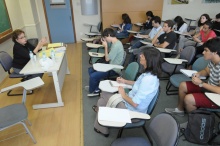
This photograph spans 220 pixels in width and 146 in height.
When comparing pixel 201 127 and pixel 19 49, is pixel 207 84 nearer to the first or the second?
pixel 201 127

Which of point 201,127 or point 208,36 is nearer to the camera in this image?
point 201,127

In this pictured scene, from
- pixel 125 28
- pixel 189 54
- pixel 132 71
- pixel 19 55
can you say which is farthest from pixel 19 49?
pixel 125 28

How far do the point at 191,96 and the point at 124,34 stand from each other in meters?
3.55

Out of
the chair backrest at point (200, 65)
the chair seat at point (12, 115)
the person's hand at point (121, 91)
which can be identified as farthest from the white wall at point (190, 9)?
the chair seat at point (12, 115)

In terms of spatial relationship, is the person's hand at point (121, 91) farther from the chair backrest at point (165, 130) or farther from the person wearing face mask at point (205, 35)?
the person wearing face mask at point (205, 35)

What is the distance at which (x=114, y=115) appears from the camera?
4.36 ft

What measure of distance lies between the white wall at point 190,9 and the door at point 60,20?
→ 3565 mm

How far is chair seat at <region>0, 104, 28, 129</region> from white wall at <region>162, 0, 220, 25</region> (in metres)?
5.78

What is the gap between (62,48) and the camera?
9.84 ft

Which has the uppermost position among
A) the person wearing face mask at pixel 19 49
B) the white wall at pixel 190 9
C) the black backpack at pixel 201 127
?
the white wall at pixel 190 9

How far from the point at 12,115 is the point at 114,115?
3.80 feet

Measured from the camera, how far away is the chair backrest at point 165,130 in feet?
3.42

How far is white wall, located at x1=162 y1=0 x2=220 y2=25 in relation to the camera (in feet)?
19.2

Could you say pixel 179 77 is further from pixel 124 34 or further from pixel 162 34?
pixel 124 34
